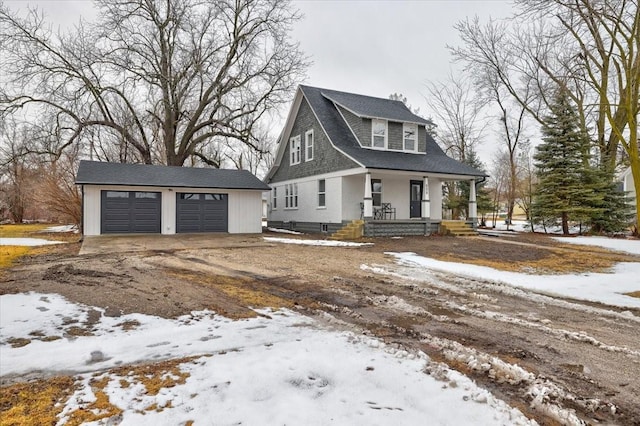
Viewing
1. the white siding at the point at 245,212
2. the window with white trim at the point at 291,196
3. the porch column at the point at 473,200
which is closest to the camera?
the porch column at the point at 473,200

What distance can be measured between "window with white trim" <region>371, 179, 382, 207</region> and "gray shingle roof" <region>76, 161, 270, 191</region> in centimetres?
591

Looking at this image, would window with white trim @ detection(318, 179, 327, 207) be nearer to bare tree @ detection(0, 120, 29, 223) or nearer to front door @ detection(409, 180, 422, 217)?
front door @ detection(409, 180, 422, 217)

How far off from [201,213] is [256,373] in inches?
690

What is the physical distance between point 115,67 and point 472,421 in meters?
24.8

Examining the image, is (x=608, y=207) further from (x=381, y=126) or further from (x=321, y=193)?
(x=321, y=193)

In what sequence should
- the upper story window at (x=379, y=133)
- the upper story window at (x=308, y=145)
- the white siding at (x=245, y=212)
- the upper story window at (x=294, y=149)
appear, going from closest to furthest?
the upper story window at (x=379, y=133) → the white siding at (x=245, y=212) → the upper story window at (x=308, y=145) → the upper story window at (x=294, y=149)

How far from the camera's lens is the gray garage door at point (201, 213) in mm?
19156

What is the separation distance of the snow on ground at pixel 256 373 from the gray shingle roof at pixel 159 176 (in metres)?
14.6

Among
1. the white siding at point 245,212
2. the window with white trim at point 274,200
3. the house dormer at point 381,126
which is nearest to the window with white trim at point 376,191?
the house dormer at point 381,126

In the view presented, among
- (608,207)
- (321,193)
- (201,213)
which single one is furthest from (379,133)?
(608,207)

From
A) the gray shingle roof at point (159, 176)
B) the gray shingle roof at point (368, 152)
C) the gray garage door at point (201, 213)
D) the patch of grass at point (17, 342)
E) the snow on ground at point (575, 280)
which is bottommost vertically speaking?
the snow on ground at point (575, 280)

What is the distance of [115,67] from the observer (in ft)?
70.6

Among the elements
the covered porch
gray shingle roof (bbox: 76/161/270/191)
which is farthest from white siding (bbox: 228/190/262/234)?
the covered porch

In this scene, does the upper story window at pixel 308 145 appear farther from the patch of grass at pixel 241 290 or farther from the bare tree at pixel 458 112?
the bare tree at pixel 458 112
